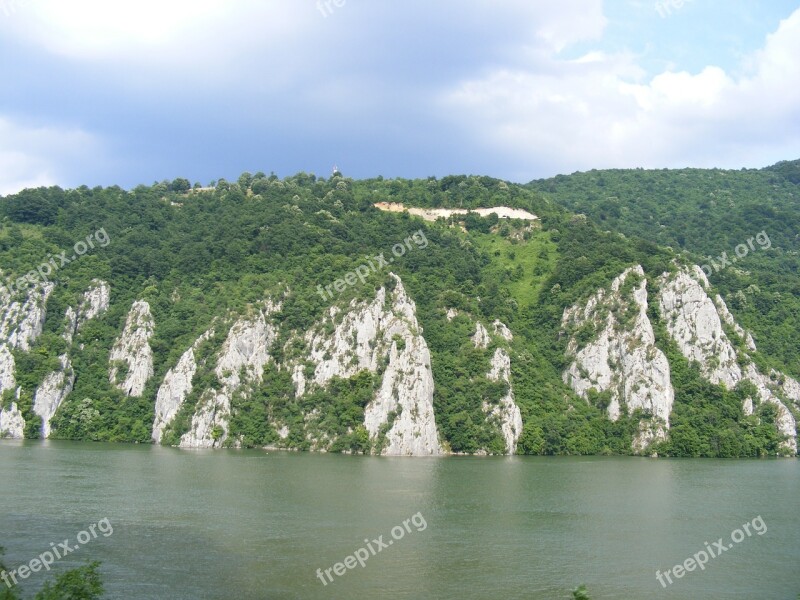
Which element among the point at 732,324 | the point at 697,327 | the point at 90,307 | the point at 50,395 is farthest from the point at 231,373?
the point at 732,324

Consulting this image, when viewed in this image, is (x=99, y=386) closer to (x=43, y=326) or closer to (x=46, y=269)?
(x=43, y=326)

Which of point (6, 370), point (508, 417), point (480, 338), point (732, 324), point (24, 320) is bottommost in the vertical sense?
point (508, 417)

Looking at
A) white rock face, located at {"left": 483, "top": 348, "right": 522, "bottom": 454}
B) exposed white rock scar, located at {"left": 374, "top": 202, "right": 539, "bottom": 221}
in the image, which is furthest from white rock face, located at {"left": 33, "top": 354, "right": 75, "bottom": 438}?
exposed white rock scar, located at {"left": 374, "top": 202, "right": 539, "bottom": 221}

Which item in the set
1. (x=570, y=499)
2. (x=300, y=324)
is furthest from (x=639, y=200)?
(x=570, y=499)

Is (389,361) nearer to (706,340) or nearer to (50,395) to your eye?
(50,395)

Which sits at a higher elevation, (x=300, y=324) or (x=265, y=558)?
(x=300, y=324)

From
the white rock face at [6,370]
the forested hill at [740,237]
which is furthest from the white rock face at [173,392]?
the forested hill at [740,237]
